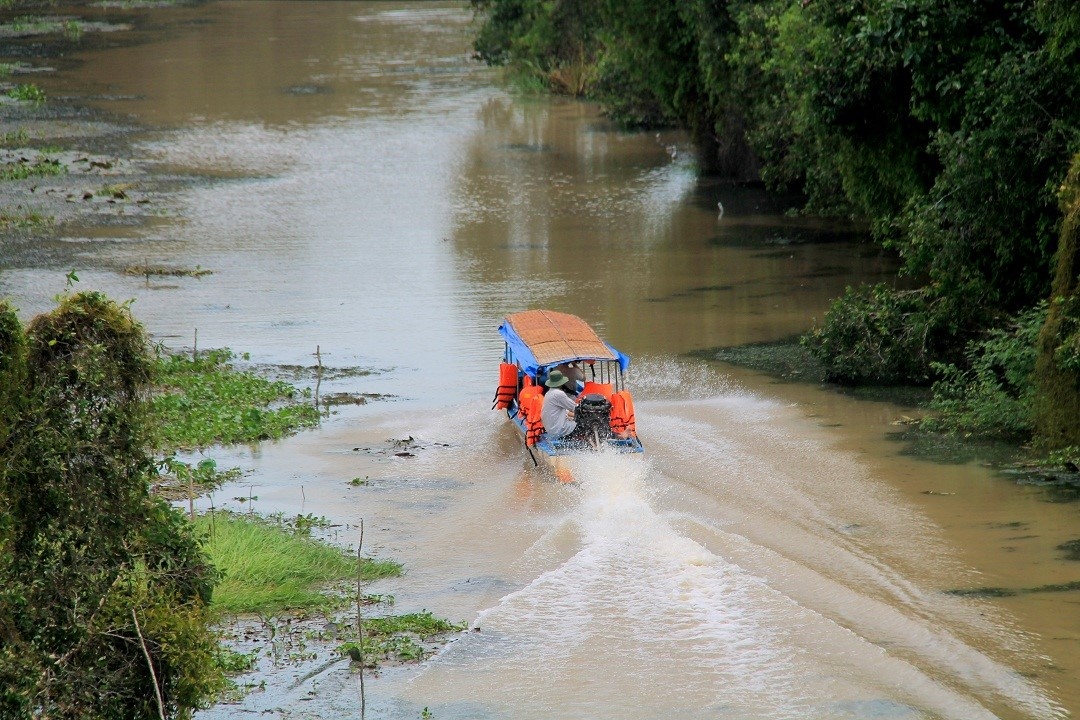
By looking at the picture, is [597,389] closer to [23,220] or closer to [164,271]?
[164,271]

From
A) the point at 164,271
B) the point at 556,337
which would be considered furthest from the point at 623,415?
the point at 164,271

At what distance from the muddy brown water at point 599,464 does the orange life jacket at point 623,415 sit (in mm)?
452

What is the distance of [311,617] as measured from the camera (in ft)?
34.9

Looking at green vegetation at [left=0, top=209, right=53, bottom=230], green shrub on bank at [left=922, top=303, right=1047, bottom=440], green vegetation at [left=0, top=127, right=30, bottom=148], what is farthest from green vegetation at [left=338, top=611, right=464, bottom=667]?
green vegetation at [left=0, top=127, right=30, bottom=148]

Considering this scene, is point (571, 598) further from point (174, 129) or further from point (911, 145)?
point (174, 129)

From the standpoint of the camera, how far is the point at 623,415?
14.6 meters

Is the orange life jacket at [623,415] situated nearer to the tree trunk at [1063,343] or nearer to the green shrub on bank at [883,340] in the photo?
the green shrub on bank at [883,340]

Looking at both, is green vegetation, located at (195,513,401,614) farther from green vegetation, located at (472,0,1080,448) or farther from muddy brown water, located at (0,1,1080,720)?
green vegetation, located at (472,0,1080,448)

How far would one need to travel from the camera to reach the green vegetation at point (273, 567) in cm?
1083

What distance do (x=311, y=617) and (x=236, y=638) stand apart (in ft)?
2.20

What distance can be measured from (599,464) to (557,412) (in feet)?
2.59

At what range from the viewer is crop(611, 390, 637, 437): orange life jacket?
47.9ft

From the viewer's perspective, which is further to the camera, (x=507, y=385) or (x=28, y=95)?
(x=28, y=95)

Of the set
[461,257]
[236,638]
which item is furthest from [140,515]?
[461,257]
